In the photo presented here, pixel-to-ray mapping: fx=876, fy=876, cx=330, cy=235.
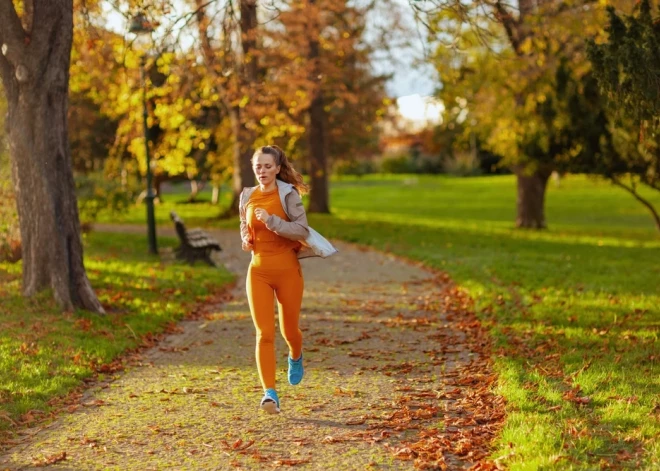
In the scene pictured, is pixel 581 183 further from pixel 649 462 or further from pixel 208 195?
pixel 649 462

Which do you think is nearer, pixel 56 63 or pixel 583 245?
pixel 56 63

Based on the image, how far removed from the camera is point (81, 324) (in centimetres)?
980

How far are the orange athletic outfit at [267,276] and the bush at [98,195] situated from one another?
14.7 meters

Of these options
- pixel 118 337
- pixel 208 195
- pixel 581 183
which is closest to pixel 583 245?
pixel 118 337

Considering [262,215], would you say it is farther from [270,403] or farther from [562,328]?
[562,328]

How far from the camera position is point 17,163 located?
1037 centimetres

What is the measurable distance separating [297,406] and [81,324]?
3958 mm

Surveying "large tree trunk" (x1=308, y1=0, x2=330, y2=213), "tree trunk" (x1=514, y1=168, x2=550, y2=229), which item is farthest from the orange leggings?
"large tree trunk" (x1=308, y1=0, x2=330, y2=213)

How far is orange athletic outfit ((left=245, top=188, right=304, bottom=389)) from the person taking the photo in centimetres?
645

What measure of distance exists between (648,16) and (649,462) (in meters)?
5.46

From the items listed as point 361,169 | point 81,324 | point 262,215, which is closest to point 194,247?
point 81,324

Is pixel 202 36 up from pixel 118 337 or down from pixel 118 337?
up

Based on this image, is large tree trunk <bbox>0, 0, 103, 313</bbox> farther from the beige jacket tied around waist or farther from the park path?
the beige jacket tied around waist

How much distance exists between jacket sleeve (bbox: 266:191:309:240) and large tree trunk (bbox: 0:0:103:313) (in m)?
4.80
